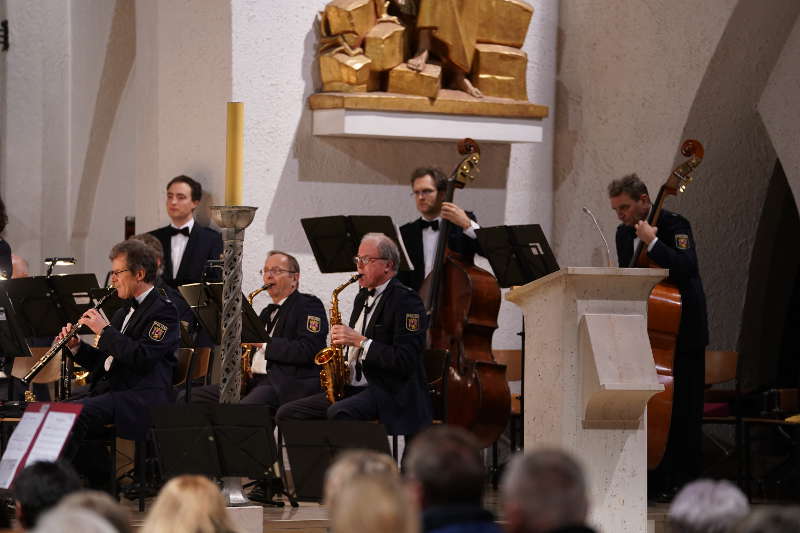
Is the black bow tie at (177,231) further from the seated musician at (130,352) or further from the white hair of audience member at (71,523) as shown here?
the white hair of audience member at (71,523)

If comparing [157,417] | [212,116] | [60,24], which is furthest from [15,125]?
[157,417]

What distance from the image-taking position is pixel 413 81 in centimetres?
811

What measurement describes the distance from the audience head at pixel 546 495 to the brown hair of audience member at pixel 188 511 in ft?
2.31

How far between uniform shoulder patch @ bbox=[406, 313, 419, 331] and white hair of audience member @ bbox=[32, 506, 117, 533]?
3.89 metres

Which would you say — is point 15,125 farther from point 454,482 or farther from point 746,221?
point 454,482

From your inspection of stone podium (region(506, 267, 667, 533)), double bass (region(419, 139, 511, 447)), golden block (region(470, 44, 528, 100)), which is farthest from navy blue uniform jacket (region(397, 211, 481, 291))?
stone podium (region(506, 267, 667, 533))

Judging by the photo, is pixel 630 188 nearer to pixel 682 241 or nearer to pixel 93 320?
pixel 682 241

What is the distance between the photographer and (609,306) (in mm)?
5465

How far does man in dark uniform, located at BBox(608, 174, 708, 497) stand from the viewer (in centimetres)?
684

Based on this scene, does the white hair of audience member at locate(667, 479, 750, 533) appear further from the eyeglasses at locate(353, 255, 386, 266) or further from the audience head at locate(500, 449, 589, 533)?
the eyeglasses at locate(353, 255, 386, 266)

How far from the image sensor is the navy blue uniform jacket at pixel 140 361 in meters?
6.26

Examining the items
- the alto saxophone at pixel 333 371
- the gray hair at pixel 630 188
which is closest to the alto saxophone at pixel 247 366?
the alto saxophone at pixel 333 371

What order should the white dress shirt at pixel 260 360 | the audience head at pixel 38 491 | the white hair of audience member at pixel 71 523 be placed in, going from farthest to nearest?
the white dress shirt at pixel 260 360 < the audience head at pixel 38 491 < the white hair of audience member at pixel 71 523

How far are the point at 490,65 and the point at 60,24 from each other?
549 centimetres
